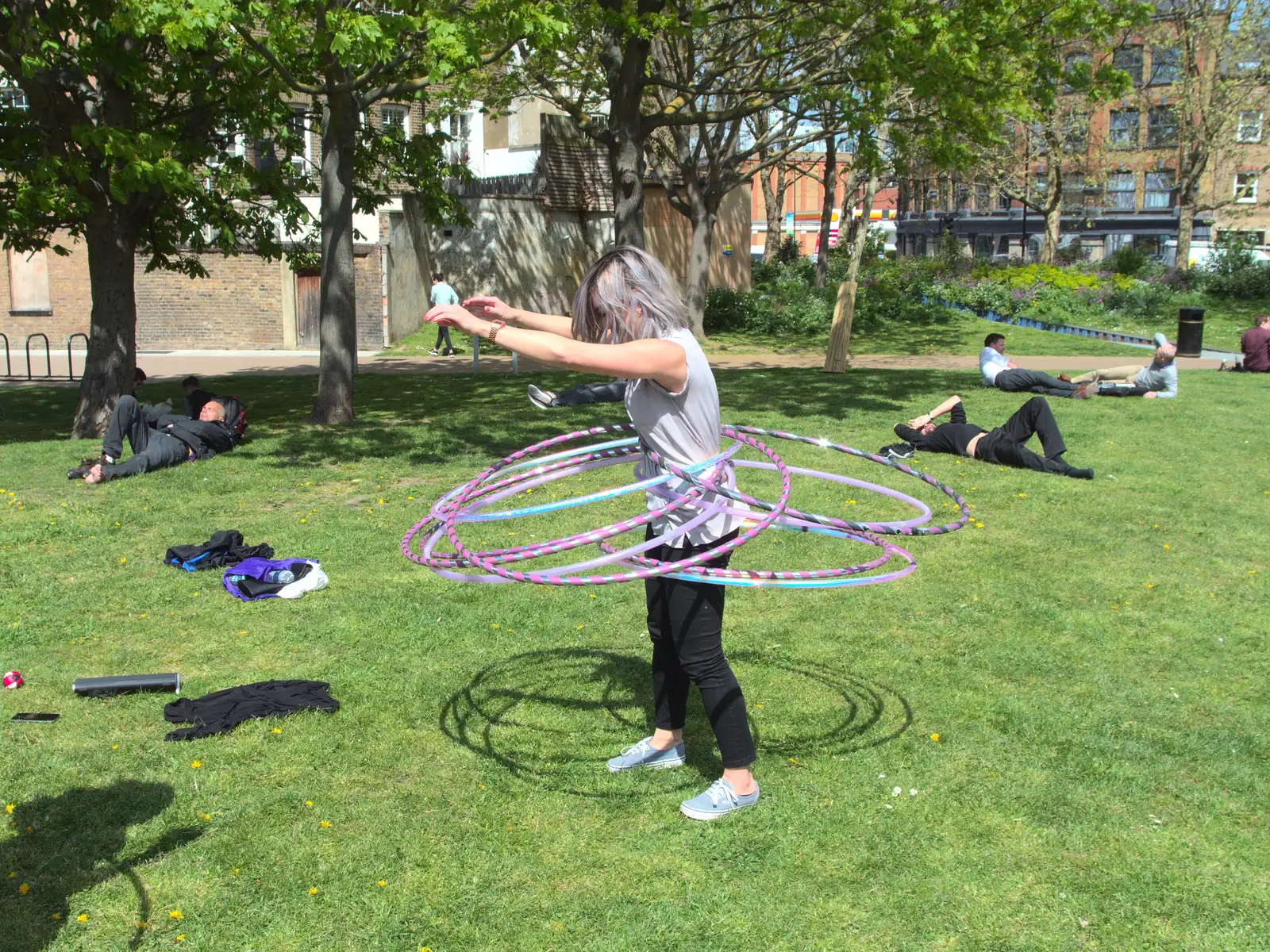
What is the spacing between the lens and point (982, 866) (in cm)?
441

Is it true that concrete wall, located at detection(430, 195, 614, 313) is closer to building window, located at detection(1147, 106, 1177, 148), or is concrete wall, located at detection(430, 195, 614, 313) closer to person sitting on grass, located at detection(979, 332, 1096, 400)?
person sitting on grass, located at detection(979, 332, 1096, 400)

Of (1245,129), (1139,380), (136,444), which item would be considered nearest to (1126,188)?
(1245,129)

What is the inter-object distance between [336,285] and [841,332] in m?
10.1

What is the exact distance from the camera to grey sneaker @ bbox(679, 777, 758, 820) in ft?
15.6

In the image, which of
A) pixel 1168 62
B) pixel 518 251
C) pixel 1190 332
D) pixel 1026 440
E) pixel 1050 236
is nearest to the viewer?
pixel 1026 440

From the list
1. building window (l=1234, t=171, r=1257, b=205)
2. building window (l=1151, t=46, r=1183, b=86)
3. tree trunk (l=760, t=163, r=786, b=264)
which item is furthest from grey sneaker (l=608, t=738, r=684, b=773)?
building window (l=1234, t=171, r=1257, b=205)

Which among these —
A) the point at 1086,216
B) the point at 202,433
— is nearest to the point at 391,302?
the point at 202,433

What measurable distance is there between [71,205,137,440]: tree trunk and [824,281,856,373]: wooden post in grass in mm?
12501

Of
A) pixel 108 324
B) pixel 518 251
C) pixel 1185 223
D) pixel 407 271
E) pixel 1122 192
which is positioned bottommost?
pixel 108 324

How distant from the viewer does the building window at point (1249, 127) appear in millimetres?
39031

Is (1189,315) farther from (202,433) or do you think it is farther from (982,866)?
(982,866)

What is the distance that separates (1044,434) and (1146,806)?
7.51m

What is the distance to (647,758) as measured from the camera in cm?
526

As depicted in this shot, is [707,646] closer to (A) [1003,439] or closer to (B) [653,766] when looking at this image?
(B) [653,766]
